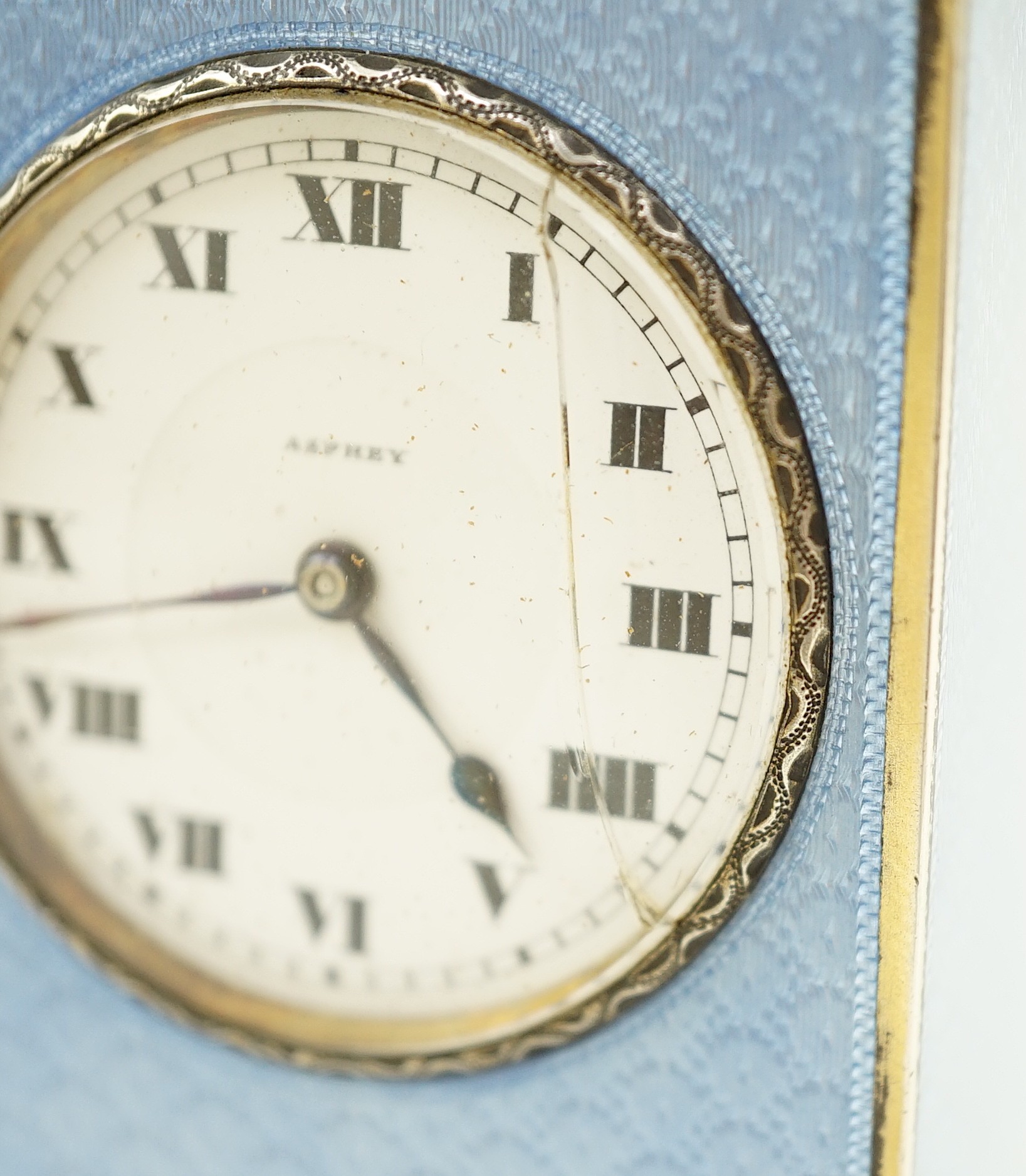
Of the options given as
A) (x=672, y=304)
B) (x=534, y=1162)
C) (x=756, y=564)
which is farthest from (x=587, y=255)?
(x=534, y=1162)

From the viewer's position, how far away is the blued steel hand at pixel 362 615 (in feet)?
2.03

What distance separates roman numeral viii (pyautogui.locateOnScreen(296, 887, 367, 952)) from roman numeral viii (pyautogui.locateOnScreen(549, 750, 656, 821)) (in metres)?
0.13

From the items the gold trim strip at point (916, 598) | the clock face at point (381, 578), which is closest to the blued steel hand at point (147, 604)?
the clock face at point (381, 578)

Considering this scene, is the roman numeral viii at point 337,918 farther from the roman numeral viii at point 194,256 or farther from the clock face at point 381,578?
the roman numeral viii at point 194,256

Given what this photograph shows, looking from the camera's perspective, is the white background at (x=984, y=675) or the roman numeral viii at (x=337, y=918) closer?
the white background at (x=984, y=675)

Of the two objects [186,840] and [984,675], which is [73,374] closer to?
[186,840]

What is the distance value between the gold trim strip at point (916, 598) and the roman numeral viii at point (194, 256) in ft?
0.99

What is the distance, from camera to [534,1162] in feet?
2.27

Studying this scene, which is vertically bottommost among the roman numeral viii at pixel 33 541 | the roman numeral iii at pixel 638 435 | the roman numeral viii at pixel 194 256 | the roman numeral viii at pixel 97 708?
the roman numeral viii at pixel 97 708

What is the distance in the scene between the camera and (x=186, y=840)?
71 cm

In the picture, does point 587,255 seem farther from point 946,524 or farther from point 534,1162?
point 534,1162

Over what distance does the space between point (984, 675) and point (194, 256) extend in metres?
0.41

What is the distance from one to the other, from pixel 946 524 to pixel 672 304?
5.7 inches

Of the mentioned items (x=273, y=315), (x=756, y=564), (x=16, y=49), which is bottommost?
(x=756, y=564)
